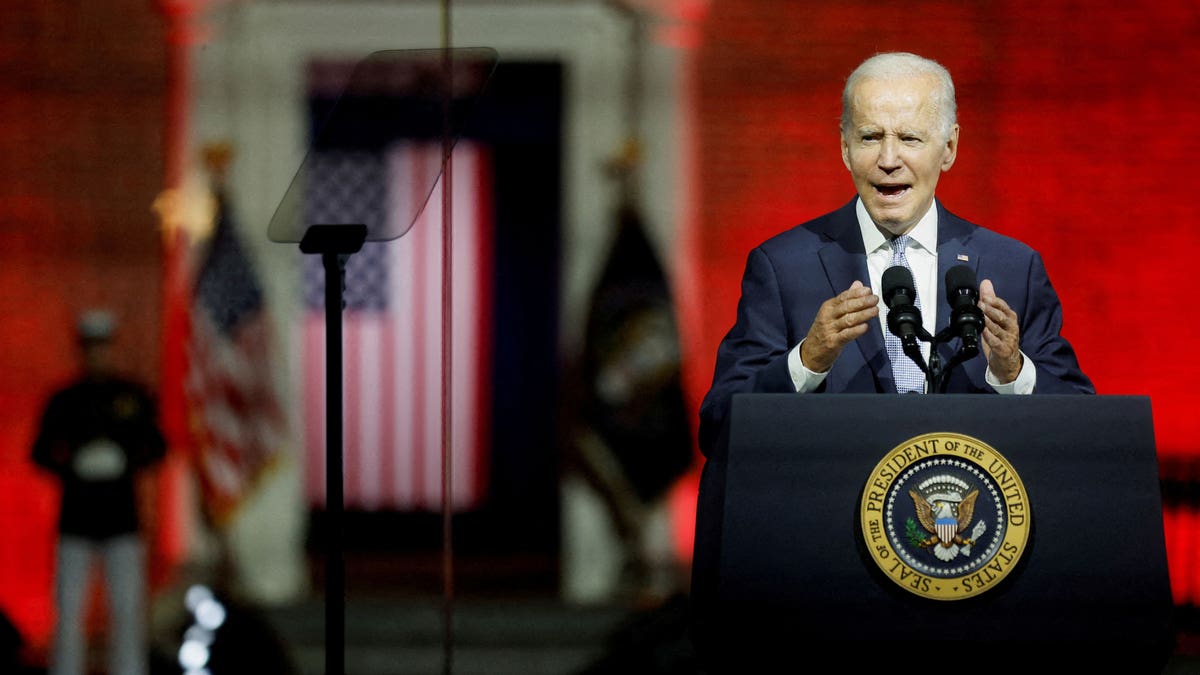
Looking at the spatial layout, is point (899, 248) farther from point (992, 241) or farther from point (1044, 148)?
point (1044, 148)

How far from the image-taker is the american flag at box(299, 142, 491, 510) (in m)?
4.45

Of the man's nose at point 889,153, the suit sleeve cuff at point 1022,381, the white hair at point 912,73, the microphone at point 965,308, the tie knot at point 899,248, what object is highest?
the white hair at point 912,73

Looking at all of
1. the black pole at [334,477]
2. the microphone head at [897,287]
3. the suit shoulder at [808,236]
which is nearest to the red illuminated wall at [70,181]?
the black pole at [334,477]

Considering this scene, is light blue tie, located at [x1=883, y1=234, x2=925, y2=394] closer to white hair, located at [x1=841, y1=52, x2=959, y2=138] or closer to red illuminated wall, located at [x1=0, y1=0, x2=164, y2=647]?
white hair, located at [x1=841, y1=52, x2=959, y2=138]

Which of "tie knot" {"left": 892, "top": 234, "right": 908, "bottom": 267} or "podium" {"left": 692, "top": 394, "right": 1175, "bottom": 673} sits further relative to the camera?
"tie knot" {"left": 892, "top": 234, "right": 908, "bottom": 267}

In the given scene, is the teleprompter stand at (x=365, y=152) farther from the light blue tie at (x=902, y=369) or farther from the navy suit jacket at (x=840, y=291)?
the light blue tie at (x=902, y=369)

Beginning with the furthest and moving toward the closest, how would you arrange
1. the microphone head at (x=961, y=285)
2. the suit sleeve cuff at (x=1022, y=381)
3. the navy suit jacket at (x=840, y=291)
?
1. the navy suit jacket at (x=840, y=291)
2. the suit sleeve cuff at (x=1022, y=381)
3. the microphone head at (x=961, y=285)

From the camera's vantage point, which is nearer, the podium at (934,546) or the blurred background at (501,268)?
the podium at (934,546)

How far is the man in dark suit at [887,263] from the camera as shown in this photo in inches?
78.8

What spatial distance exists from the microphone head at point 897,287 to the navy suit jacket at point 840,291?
203mm

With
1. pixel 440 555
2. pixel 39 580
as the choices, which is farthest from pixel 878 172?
pixel 39 580

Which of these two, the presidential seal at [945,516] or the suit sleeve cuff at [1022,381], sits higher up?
the suit sleeve cuff at [1022,381]

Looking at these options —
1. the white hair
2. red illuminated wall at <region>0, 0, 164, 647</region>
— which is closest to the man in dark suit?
the white hair

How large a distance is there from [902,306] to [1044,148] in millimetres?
2907
